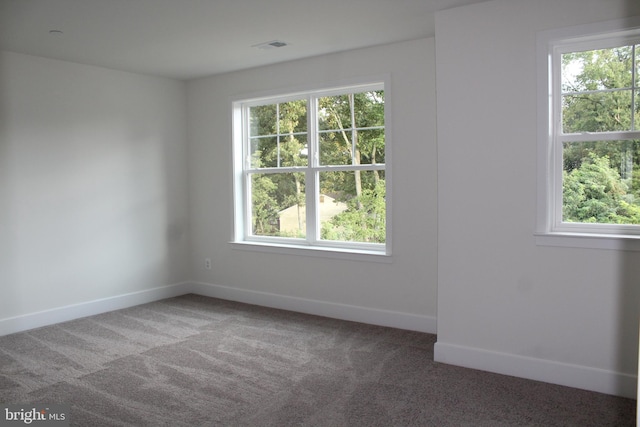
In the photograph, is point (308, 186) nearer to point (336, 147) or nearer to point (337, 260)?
→ point (336, 147)

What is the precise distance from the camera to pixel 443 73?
3.69 m

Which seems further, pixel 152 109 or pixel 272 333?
pixel 152 109

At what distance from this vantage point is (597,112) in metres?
3.34

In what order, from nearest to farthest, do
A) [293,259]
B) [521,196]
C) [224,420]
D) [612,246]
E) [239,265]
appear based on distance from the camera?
Answer: 1. [224,420]
2. [612,246]
3. [521,196]
4. [293,259]
5. [239,265]

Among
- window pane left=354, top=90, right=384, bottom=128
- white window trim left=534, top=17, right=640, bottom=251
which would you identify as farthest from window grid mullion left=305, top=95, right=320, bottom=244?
white window trim left=534, top=17, right=640, bottom=251

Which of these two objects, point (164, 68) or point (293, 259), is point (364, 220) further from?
point (164, 68)

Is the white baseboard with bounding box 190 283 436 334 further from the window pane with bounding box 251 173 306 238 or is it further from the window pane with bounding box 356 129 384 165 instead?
the window pane with bounding box 356 129 384 165

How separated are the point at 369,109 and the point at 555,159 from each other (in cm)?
188

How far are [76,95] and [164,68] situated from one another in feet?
2.99

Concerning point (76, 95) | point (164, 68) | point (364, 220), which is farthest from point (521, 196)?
point (76, 95)

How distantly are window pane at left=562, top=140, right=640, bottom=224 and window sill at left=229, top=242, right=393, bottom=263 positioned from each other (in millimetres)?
1699

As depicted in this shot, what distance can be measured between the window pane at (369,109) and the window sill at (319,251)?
1.22 m

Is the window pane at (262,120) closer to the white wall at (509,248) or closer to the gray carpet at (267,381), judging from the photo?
the gray carpet at (267,381)

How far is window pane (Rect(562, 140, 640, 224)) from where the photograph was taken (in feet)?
10.7
